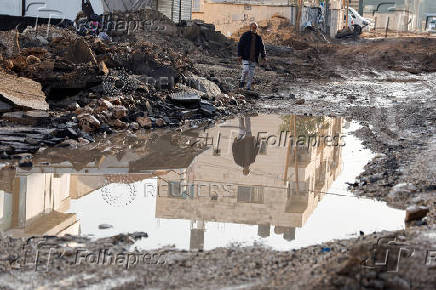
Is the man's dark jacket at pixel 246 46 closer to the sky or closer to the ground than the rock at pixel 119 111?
closer to the sky

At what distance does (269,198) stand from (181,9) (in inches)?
989

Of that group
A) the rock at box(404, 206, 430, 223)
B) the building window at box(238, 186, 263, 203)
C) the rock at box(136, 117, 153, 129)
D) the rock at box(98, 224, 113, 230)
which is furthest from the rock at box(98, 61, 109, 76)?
the rock at box(404, 206, 430, 223)

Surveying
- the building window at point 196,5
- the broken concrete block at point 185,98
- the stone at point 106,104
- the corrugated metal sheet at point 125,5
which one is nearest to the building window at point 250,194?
the stone at point 106,104

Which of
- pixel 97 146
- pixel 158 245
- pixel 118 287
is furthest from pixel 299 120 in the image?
pixel 118 287

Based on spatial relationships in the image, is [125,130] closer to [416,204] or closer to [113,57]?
[113,57]

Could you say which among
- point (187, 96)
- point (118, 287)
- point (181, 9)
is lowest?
point (118, 287)

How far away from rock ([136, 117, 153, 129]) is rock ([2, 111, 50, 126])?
1.71m

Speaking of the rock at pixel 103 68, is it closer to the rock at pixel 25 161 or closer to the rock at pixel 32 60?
the rock at pixel 32 60

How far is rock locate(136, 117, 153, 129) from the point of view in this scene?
11156mm

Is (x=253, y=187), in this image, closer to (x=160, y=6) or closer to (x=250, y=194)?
(x=250, y=194)

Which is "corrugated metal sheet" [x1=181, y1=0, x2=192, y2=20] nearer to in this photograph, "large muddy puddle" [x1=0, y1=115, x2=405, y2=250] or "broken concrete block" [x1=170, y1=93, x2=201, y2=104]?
"broken concrete block" [x1=170, y1=93, x2=201, y2=104]

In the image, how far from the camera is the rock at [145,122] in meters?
11.2

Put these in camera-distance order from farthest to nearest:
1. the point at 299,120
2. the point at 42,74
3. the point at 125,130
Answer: the point at 299,120
the point at 42,74
the point at 125,130

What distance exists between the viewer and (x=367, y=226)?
5.87 meters
